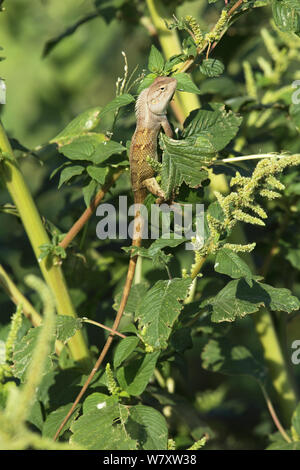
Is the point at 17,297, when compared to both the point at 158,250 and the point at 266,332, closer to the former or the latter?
the point at 158,250

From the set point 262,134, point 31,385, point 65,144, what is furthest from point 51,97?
point 31,385

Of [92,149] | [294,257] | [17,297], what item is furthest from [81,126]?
[294,257]

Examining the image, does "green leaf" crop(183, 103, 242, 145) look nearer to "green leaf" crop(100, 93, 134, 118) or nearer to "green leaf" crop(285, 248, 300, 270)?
"green leaf" crop(100, 93, 134, 118)

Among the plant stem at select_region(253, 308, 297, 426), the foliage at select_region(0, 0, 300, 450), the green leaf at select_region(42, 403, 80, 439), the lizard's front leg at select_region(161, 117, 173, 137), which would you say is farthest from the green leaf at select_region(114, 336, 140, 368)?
the plant stem at select_region(253, 308, 297, 426)

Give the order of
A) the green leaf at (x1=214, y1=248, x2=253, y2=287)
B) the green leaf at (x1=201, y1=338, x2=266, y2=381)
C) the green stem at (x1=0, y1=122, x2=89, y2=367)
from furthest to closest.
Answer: the green leaf at (x1=201, y1=338, x2=266, y2=381) → the green stem at (x1=0, y1=122, x2=89, y2=367) → the green leaf at (x1=214, y1=248, x2=253, y2=287)

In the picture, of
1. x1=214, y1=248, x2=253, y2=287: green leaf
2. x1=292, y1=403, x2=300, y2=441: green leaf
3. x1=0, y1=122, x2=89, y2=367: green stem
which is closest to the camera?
x1=214, y1=248, x2=253, y2=287: green leaf

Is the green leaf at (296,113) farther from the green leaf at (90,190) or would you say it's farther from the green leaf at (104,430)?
the green leaf at (104,430)

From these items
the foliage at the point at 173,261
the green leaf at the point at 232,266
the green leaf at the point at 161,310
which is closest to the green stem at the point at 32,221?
the foliage at the point at 173,261

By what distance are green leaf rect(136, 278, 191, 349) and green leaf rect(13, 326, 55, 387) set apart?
0.15 meters

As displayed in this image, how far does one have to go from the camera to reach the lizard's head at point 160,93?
0.83 metres

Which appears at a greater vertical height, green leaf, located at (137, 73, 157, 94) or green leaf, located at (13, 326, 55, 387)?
green leaf, located at (137, 73, 157, 94)

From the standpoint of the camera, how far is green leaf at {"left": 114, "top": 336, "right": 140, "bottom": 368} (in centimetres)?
84

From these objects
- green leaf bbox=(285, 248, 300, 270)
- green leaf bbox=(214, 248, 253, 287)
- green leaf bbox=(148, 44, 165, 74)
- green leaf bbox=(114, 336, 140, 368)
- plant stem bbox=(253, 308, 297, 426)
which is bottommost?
plant stem bbox=(253, 308, 297, 426)
